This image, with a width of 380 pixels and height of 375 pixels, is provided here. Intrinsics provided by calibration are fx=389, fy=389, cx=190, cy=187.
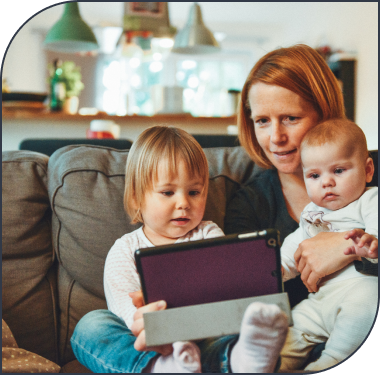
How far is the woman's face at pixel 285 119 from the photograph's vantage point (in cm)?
75

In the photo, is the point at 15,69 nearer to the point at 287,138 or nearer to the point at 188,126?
the point at 188,126

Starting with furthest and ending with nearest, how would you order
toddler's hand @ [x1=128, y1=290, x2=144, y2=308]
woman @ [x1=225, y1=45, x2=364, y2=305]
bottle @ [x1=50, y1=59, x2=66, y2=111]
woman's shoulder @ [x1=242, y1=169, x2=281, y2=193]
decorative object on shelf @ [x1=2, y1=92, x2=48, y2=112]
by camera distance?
1. bottle @ [x1=50, y1=59, x2=66, y2=111]
2. decorative object on shelf @ [x1=2, y1=92, x2=48, y2=112]
3. woman's shoulder @ [x1=242, y1=169, x2=281, y2=193]
4. woman @ [x1=225, y1=45, x2=364, y2=305]
5. toddler's hand @ [x1=128, y1=290, x2=144, y2=308]

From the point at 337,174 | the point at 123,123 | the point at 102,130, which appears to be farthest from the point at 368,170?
the point at 123,123

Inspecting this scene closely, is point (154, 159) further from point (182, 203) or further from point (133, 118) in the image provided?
point (133, 118)

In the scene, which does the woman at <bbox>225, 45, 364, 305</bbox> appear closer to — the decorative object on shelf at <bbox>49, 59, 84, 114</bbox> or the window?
the decorative object on shelf at <bbox>49, 59, 84, 114</bbox>

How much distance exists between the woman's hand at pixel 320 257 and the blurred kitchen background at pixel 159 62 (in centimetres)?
129

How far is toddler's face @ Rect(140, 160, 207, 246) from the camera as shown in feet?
2.25

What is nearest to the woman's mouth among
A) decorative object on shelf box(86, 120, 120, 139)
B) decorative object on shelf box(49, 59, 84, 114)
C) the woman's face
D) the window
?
the woman's face

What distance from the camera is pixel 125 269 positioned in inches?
28.0

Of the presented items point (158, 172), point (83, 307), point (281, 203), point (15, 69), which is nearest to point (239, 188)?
point (281, 203)

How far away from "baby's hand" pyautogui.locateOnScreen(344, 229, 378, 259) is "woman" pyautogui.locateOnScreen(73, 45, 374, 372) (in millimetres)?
24

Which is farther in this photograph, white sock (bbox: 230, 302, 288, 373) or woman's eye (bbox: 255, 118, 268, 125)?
woman's eye (bbox: 255, 118, 268, 125)

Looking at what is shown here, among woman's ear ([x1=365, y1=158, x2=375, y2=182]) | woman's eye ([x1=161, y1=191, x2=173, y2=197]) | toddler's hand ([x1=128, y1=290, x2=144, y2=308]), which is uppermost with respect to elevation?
woman's ear ([x1=365, y1=158, x2=375, y2=182])

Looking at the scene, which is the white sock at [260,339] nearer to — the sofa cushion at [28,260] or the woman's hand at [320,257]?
the woman's hand at [320,257]
